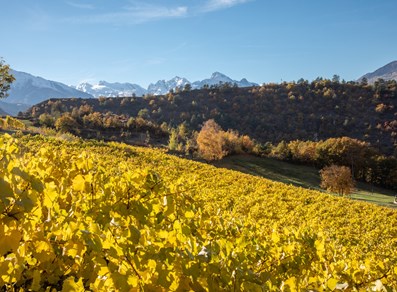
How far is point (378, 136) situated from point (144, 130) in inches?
2619

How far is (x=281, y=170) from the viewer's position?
5409cm

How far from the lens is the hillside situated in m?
99.1

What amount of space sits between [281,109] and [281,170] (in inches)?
2371

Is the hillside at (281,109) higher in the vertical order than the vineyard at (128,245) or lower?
higher

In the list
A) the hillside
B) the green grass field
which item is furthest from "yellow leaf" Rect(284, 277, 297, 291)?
the hillside

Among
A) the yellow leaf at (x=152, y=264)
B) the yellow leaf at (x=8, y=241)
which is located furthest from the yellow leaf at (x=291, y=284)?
the yellow leaf at (x=8, y=241)

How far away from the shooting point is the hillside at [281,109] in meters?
99.1

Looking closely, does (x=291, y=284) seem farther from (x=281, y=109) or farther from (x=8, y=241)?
(x=281, y=109)

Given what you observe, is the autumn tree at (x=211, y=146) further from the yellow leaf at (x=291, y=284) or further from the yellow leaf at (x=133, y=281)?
the yellow leaf at (x=133, y=281)

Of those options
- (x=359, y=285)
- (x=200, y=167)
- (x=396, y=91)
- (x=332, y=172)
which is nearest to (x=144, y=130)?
(x=332, y=172)

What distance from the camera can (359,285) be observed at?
280 cm

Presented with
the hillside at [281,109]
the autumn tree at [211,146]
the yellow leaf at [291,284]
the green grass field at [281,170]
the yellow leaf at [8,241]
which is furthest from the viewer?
the hillside at [281,109]

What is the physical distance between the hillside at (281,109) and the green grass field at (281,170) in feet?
116

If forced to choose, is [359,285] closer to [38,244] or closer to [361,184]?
[38,244]
